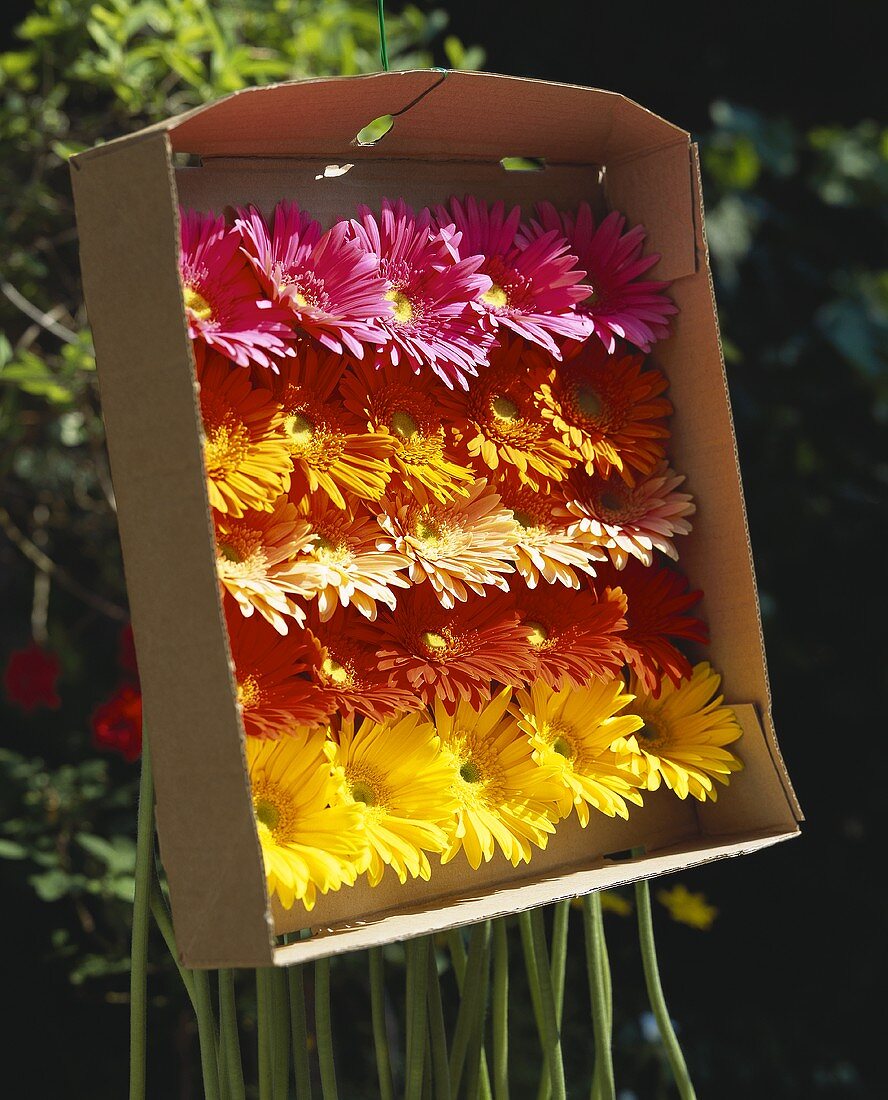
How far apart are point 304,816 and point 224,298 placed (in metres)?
0.30

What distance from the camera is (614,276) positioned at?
82 cm

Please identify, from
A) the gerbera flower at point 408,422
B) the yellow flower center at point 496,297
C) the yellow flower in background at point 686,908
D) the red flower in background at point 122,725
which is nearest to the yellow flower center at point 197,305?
the gerbera flower at point 408,422

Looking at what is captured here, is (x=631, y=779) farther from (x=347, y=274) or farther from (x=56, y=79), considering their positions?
(x=56, y=79)

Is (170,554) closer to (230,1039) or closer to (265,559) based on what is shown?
(265,559)

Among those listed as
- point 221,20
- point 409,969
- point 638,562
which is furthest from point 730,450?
point 221,20

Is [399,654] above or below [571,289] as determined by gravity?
below

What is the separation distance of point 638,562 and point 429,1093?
41 centimetres

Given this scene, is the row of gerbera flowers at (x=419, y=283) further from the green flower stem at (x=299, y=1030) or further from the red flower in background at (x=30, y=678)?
the red flower in background at (x=30, y=678)

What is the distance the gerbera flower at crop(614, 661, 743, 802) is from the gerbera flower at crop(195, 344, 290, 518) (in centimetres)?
32

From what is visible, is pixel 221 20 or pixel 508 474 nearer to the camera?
pixel 508 474

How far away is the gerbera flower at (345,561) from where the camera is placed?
655 millimetres

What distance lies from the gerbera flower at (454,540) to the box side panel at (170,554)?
0.16 meters

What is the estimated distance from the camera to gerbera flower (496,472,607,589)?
29.5 inches

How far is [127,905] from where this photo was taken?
4.34ft
